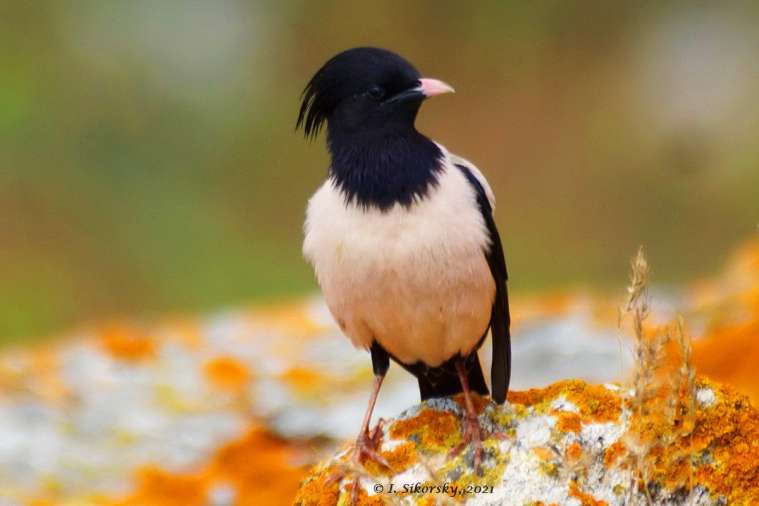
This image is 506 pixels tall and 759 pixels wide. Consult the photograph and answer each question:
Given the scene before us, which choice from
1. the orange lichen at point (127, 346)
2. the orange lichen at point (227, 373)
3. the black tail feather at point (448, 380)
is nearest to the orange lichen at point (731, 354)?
the black tail feather at point (448, 380)

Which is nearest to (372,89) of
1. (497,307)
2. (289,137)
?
(497,307)

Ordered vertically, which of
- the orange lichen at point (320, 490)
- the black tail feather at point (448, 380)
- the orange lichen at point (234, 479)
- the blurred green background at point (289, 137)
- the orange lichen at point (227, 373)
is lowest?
the orange lichen at point (320, 490)

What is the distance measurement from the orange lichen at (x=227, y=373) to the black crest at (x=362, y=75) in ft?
8.71

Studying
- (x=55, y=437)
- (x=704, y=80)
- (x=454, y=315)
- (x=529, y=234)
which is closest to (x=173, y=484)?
(x=55, y=437)

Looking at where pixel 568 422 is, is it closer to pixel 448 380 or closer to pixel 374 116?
pixel 448 380

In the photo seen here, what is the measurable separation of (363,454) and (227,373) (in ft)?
9.82

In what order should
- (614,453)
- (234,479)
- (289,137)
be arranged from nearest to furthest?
(614,453)
(234,479)
(289,137)

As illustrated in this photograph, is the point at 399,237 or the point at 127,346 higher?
the point at 127,346

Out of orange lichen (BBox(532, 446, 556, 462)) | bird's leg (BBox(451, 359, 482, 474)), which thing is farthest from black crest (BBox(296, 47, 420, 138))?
orange lichen (BBox(532, 446, 556, 462))

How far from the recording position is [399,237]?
577 centimetres

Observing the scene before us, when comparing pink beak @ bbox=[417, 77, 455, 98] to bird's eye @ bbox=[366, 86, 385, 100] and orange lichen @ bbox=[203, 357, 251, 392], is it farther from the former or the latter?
orange lichen @ bbox=[203, 357, 251, 392]

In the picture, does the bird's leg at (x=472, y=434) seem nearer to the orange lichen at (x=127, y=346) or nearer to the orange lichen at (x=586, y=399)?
the orange lichen at (x=586, y=399)

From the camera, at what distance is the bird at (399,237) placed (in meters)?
5.77

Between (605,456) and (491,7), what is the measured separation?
37.2 ft
